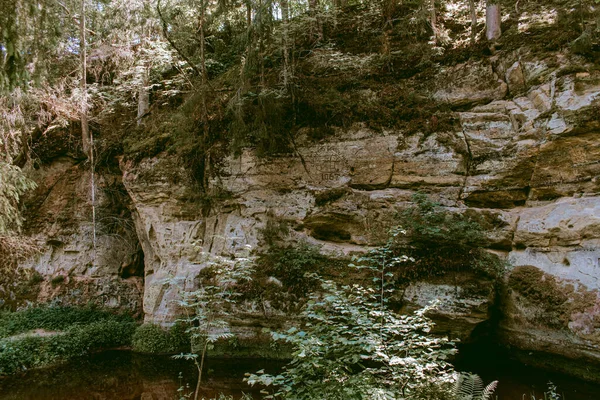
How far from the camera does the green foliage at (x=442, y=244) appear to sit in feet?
28.7

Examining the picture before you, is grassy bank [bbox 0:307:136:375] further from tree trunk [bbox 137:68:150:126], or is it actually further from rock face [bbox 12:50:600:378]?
tree trunk [bbox 137:68:150:126]

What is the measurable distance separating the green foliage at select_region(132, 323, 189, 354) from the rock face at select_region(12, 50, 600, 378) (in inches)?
16.6

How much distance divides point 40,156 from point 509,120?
16.7 metres

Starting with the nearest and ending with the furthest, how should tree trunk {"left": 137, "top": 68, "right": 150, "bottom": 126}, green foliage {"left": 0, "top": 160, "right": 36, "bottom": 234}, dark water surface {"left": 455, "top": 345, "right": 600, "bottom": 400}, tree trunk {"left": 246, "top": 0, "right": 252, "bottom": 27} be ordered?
dark water surface {"left": 455, "top": 345, "right": 600, "bottom": 400} < green foliage {"left": 0, "top": 160, "right": 36, "bottom": 234} < tree trunk {"left": 246, "top": 0, "right": 252, "bottom": 27} < tree trunk {"left": 137, "top": 68, "right": 150, "bottom": 126}

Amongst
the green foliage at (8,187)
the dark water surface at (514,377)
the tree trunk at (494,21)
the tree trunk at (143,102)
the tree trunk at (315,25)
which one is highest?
the tree trunk at (315,25)

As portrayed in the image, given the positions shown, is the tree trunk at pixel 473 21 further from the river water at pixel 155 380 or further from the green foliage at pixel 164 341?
the green foliage at pixel 164 341

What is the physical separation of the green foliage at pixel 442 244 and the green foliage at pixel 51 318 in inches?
394

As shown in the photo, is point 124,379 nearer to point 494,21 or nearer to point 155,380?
point 155,380

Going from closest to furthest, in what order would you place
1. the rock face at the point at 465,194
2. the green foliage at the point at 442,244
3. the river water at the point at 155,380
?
the river water at the point at 155,380 → the rock face at the point at 465,194 → the green foliage at the point at 442,244

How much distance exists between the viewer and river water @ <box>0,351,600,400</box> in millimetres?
7504

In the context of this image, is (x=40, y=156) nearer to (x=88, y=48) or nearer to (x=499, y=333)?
(x=88, y=48)

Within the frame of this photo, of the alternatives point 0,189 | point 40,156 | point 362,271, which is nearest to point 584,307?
point 362,271

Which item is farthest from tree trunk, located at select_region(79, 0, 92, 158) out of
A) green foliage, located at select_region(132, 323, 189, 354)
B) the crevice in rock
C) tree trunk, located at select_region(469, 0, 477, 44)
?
tree trunk, located at select_region(469, 0, 477, 44)

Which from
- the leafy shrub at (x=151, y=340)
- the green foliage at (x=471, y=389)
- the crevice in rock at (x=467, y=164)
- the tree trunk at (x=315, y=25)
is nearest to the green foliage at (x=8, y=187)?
the leafy shrub at (x=151, y=340)
